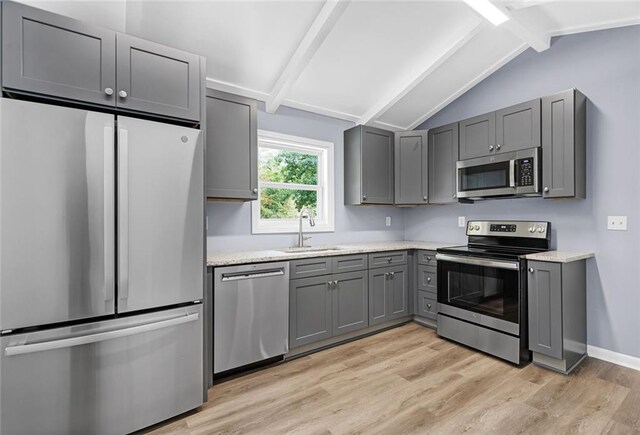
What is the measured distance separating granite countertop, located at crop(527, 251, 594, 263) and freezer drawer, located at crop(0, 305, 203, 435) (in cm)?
266

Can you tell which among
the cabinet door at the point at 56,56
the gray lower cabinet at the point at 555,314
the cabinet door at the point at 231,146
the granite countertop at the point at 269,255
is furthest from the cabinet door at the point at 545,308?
the cabinet door at the point at 56,56

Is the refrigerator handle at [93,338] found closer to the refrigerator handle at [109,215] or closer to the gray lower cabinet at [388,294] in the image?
the refrigerator handle at [109,215]

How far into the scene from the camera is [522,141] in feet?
9.89

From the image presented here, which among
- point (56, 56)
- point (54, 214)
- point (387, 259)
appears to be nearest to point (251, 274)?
point (54, 214)

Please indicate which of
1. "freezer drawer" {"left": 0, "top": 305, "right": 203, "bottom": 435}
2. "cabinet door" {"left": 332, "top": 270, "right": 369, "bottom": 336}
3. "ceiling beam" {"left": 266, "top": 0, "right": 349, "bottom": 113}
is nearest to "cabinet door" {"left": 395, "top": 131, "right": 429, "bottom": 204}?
"cabinet door" {"left": 332, "top": 270, "right": 369, "bottom": 336}

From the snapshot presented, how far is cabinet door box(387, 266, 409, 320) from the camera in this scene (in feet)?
11.5

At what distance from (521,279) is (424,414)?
4.65ft

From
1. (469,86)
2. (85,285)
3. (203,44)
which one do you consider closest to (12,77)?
(85,285)

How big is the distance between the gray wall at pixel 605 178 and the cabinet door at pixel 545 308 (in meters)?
0.66

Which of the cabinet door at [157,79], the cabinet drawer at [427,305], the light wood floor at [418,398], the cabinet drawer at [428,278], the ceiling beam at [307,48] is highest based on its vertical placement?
the ceiling beam at [307,48]

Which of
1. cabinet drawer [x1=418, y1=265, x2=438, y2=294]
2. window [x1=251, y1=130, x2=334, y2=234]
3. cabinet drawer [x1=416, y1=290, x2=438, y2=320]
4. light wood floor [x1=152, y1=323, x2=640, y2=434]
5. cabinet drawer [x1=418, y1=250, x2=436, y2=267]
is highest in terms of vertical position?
window [x1=251, y1=130, x2=334, y2=234]

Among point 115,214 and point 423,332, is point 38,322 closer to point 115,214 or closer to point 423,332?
point 115,214

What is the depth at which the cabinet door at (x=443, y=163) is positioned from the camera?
3.62m

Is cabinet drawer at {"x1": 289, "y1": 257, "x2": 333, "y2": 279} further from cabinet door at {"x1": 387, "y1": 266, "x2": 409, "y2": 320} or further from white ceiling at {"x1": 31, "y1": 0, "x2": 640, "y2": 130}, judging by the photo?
white ceiling at {"x1": 31, "y1": 0, "x2": 640, "y2": 130}
